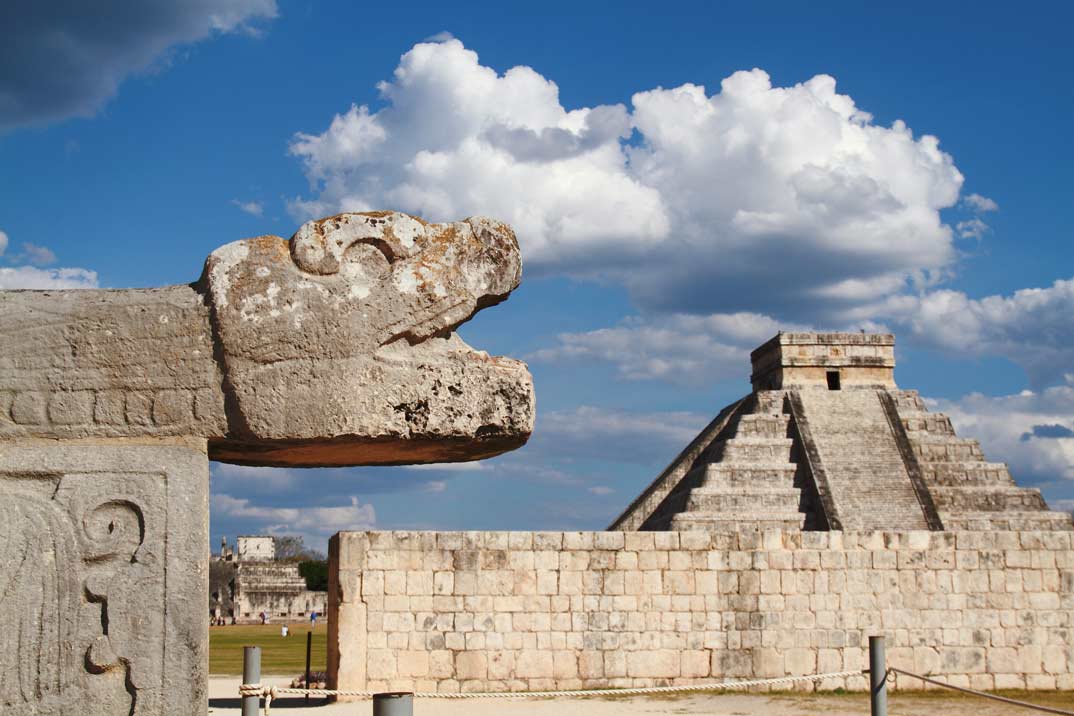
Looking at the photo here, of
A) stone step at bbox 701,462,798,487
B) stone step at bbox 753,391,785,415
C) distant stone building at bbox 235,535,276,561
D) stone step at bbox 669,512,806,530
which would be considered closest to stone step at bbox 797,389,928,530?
stone step at bbox 753,391,785,415

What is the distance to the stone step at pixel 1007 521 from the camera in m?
24.7

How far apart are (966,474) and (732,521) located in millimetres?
7048

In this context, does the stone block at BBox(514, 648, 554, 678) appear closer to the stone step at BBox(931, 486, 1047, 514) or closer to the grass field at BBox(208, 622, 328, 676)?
the grass field at BBox(208, 622, 328, 676)

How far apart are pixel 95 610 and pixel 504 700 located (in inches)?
411

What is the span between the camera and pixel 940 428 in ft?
95.7

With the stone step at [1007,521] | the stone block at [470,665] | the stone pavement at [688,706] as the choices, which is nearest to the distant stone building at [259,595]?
the stone step at [1007,521]

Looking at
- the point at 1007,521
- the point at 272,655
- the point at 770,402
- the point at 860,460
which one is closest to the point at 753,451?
the point at 860,460

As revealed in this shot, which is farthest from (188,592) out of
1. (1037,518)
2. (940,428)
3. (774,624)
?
(940,428)

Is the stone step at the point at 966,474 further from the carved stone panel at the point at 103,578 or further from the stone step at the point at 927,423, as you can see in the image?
the carved stone panel at the point at 103,578

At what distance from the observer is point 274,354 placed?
3.10 m

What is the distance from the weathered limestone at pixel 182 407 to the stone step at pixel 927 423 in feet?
89.9

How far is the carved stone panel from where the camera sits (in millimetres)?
2934

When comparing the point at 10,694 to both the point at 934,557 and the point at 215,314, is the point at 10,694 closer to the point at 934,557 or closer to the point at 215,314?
the point at 215,314

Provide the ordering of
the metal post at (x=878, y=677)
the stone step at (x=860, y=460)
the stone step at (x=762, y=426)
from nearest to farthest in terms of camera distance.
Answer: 1. the metal post at (x=878, y=677)
2. the stone step at (x=860, y=460)
3. the stone step at (x=762, y=426)
